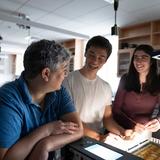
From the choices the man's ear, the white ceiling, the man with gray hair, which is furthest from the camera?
the white ceiling

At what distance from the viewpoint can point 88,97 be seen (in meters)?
1.51

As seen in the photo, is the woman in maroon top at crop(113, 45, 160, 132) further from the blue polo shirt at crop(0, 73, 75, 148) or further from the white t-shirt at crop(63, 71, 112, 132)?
the blue polo shirt at crop(0, 73, 75, 148)

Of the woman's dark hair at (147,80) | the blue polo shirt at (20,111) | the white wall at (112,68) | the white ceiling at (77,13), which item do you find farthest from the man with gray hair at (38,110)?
the white wall at (112,68)

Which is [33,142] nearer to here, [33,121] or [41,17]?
[33,121]

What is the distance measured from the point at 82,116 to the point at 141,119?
0.57 m

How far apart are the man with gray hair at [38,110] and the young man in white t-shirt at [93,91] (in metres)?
0.43

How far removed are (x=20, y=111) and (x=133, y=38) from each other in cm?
488

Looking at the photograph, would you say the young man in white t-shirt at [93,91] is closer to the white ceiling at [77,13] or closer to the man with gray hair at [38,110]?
the man with gray hair at [38,110]

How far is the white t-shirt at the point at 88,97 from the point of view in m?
1.48

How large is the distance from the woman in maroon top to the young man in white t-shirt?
209 millimetres

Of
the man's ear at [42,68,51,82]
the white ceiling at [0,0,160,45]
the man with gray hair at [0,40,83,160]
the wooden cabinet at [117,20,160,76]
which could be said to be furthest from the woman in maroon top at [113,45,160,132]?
the wooden cabinet at [117,20,160,76]

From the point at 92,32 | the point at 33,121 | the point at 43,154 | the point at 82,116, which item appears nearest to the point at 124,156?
the point at 43,154

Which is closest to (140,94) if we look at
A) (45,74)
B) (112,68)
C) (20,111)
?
(45,74)

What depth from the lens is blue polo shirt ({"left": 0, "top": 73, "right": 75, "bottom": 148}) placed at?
2.53ft
